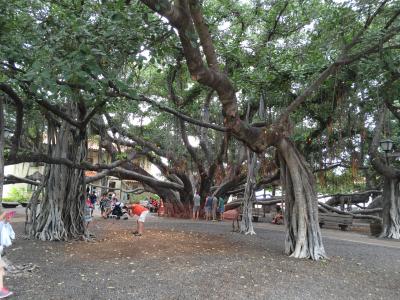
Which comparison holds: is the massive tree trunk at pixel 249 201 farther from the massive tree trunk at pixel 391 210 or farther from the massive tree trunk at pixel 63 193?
the massive tree trunk at pixel 391 210

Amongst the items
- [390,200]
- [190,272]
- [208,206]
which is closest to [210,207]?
[208,206]

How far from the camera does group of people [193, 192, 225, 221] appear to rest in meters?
17.1

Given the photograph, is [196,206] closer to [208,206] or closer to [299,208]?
[208,206]

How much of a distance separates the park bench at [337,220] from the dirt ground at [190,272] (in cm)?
733

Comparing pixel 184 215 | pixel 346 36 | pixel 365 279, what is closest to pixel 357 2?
pixel 346 36

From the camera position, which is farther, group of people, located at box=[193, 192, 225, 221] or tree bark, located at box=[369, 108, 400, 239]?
group of people, located at box=[193, 192, 225, 221]

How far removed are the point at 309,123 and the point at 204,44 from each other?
794 centimetres

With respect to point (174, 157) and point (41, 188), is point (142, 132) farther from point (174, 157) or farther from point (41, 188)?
point (41, 188)

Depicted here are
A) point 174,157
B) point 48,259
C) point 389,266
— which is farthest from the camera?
point 174,157

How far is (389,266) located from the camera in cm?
741

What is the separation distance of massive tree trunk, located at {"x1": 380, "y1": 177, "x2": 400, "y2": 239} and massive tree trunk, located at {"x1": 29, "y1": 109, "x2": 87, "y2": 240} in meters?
10.3

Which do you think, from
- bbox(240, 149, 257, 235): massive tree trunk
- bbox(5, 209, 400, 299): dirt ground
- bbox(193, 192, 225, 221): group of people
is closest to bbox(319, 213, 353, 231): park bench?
bbox(193, 192, 225, 221): group of people

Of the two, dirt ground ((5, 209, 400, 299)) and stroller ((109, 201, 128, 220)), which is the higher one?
stroller ((109, 201, 128, 220))

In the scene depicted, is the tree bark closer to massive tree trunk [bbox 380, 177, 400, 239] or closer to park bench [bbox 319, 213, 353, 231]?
massive tree trunk [bbox 380, 177, 400, 239]
